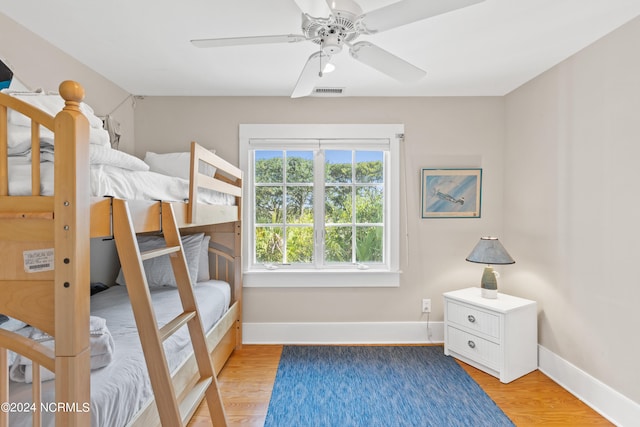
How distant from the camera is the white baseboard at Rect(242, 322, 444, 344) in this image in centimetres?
305

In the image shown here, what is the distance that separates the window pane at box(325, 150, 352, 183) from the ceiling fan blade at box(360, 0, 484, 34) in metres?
1.71

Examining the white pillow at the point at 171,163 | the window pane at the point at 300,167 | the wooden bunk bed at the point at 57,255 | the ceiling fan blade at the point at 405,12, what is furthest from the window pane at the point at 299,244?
the wooden bunk bed at the point at 57,255

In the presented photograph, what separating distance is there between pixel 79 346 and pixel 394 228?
257cm

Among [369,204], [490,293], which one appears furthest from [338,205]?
[490,293]

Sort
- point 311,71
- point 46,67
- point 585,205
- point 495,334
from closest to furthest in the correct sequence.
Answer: point 311,71, point 46,67, point 585,205, point 495,334

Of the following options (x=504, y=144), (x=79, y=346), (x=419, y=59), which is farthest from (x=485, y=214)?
(x=79, y=346)

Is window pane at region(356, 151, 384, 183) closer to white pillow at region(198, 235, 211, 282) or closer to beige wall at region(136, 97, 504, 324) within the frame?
beige wall at region(136, 97, 504, 324)

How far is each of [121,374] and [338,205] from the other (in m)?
2.28

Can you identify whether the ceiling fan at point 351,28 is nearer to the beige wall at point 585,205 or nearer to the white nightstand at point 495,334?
the beige wall at point 585,205

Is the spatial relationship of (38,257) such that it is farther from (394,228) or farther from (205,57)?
(394,228)

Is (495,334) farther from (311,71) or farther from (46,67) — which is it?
(46,67)

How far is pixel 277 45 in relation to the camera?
2.12m

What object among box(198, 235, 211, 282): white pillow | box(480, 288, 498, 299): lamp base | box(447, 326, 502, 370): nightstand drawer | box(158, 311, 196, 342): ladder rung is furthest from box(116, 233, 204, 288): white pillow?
box(480, 288, 498, 299): lamp base

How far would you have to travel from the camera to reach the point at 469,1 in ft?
4.01
